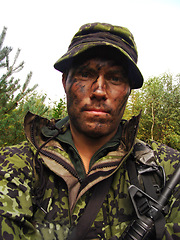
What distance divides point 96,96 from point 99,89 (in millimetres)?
64

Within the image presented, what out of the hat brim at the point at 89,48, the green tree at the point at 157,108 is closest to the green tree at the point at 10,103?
the hat brim at the point at 89,48

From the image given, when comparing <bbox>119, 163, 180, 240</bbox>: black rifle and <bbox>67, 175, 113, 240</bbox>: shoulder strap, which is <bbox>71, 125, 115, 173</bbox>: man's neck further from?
<bbox>119, 163, 180, 240</bbox>: black rifle

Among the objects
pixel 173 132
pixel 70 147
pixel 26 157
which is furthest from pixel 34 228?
pixel 173 132

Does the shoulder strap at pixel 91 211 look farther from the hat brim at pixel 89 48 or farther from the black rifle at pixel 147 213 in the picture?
the hat brim at pixel 89 48

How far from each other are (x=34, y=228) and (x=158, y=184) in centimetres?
98

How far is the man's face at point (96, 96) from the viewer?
1692 mm

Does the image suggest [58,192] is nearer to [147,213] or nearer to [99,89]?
[147,213]

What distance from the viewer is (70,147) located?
181cm

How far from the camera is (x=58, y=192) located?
1.56 meters

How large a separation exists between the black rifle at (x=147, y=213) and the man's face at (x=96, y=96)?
1.92 feet

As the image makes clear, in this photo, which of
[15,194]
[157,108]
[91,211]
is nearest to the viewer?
[15,194]

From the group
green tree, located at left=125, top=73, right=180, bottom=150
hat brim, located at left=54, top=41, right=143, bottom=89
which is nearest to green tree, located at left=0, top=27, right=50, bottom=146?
hat brim, located at left=54, top=41, right=143, bottom=89

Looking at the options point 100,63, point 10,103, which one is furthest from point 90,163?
point 10,103

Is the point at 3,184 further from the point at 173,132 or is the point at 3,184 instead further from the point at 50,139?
the point at 173,132
